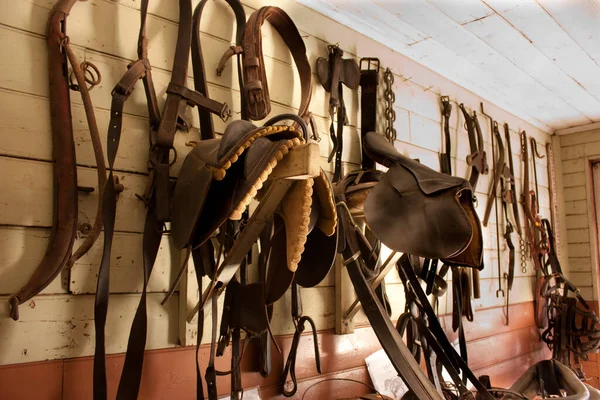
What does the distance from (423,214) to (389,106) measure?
3.02 feet

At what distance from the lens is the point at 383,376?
1837mm

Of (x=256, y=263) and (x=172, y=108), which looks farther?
(x=256, y=263)

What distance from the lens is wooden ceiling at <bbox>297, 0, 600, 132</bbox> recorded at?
6.04ft

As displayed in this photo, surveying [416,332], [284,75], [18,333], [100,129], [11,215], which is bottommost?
[416,332]

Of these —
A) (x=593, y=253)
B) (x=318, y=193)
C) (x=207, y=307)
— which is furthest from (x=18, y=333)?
(x=593, y=253)

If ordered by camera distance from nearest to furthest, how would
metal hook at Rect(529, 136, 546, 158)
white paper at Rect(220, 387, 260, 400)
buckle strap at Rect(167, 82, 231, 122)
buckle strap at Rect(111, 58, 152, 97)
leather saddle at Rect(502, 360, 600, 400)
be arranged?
1. buckle strap at Rect(111, 58, 152, 97)
2. buckle strap at Rect(167, 82, 231, 122)
3. white paper at Rect(220, 387, 260, 400)
4. leather saddle at Rect(502, 360, 600, 400)
5. metal hook at Rect(529, 136, 546, 158)

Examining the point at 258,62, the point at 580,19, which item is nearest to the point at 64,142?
the point at 258,62

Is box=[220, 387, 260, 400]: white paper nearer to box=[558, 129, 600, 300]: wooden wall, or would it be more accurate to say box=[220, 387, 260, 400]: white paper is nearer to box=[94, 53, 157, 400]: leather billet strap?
box=[94, 53, 157, 400]: leather billet strap

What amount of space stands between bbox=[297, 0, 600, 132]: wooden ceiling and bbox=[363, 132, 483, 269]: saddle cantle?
0.79 m

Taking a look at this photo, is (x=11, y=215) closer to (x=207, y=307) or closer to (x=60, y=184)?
(x=60, y=184)

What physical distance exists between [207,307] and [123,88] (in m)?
0.62

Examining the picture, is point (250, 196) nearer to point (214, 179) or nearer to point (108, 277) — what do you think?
point (214, 179)

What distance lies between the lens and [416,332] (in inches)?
71.0

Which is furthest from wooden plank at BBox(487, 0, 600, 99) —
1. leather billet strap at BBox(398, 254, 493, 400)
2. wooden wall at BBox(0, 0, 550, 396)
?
leather billet strap at BBox(398, 254, 493, 400)
